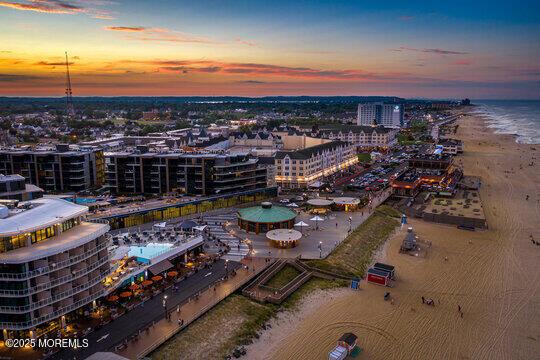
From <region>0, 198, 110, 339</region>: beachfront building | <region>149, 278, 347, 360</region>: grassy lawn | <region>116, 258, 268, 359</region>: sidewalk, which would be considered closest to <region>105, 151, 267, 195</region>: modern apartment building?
<region>116, 258, 268, 359</region>: sidewalk

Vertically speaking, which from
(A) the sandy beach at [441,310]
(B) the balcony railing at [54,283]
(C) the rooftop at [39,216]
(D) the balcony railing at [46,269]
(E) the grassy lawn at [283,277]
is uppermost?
(C) the rooftop at [39,216]

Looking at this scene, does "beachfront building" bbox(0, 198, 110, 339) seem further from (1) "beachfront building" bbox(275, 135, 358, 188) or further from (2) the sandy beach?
(1) "beachfront building" bbox(275, 135, 358, 188)

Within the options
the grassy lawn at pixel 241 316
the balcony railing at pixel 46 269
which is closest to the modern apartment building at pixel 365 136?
the grassy lawn at pixel 241 316

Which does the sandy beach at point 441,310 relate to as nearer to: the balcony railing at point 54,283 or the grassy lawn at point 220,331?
the grassy lawn at point 220,331

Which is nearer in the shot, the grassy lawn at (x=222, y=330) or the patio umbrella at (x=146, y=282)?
the grassy lawn at (x=222, y=330)

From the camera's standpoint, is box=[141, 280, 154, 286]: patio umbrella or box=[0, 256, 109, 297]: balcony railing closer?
box=[0, 256, 109, 297]: balcony railing

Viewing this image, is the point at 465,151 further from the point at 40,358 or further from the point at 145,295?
the point at 40,358
